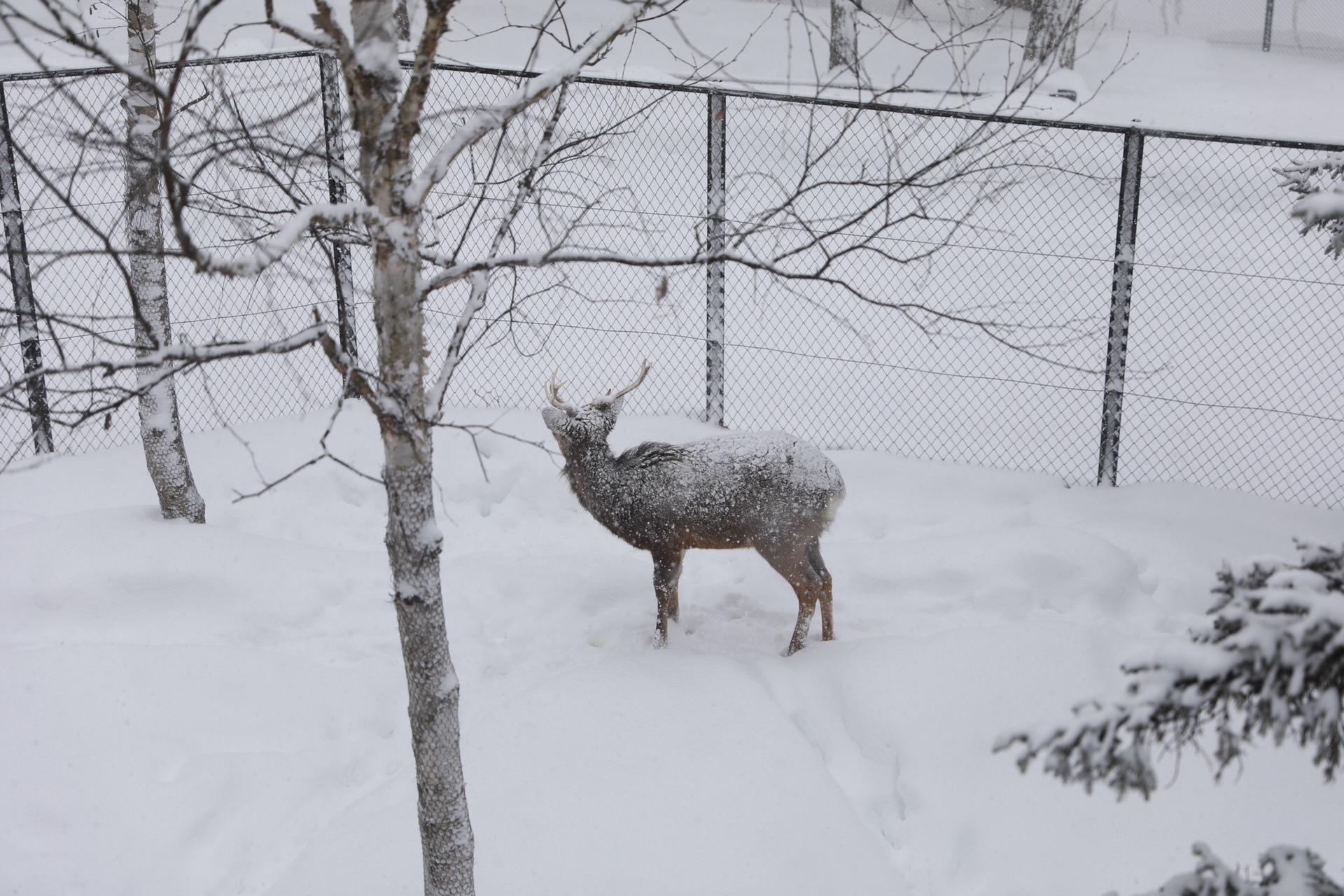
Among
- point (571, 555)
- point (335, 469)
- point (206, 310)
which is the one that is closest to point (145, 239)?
point (335, 469)

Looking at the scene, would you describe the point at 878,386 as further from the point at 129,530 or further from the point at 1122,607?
the point at 129,530

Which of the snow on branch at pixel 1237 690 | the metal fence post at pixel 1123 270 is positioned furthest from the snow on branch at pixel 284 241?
the metal fence post at pixel 1123 270

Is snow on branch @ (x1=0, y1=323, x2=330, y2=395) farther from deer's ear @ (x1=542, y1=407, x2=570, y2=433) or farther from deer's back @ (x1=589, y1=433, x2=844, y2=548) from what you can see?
deer's back @ (x1=589, y1=433, x2=844, y2=548)

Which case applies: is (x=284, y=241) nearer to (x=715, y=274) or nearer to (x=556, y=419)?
(x=556, y=419)

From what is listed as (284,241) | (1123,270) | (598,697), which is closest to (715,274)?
(1123,270)

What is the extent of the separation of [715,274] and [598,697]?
10.5 feet

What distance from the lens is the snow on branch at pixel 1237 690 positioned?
2.00 metres

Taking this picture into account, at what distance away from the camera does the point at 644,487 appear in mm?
5160

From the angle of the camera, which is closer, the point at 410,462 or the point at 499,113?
the point at 499,113

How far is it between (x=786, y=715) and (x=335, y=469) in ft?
11.9

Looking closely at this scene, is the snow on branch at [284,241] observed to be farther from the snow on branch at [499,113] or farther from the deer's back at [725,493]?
the deer's back at [725,493]

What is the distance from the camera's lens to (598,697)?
4902mm

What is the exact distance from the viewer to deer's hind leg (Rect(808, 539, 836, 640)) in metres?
5.36

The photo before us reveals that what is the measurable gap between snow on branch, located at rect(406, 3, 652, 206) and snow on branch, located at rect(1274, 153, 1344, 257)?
5.22ft
